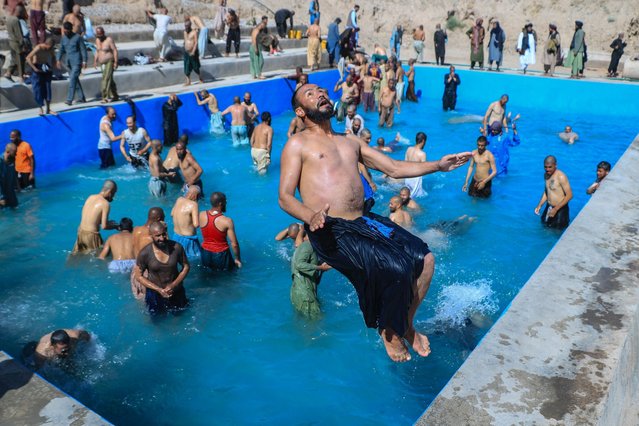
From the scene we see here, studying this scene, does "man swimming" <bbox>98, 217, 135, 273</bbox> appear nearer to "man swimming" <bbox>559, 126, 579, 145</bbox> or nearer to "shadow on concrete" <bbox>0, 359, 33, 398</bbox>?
"shadow on concrete" <bbox>0, 359, 33, 398</bbox>

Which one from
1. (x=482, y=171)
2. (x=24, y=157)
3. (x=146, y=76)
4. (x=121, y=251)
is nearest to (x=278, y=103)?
(x=146, y=76)

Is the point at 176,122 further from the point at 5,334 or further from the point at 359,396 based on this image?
the point at 359,396

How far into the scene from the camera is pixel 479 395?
10.1ft

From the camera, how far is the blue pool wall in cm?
1330

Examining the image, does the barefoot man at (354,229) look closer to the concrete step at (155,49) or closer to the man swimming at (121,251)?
the man swimming at (121,251)

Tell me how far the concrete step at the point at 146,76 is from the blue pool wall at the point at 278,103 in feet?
4.14

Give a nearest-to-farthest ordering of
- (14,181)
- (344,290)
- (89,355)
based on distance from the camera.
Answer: (89,355)
(344,290)
(14,181)

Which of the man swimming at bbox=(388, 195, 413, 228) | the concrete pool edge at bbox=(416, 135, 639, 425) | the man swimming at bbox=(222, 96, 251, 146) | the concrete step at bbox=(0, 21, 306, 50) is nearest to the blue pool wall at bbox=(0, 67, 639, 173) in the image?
the man swimming at bbox=(222, 96, 251, 146)

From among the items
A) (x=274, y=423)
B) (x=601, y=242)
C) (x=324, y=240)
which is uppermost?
(x=324, y=240)

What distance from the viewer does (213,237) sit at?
26.7 ft

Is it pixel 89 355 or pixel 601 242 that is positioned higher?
pixel 601 242

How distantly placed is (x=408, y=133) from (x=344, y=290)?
10.6 metres

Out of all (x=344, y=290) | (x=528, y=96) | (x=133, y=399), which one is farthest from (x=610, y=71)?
(x=133, y=399)

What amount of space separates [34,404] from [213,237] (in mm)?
4643
